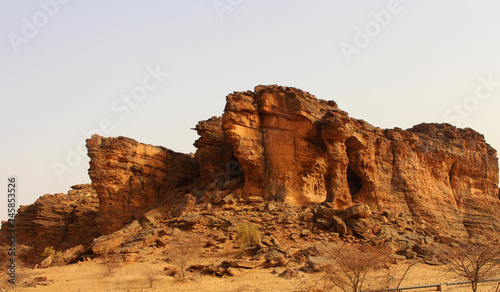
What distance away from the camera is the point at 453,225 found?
32.1 metres

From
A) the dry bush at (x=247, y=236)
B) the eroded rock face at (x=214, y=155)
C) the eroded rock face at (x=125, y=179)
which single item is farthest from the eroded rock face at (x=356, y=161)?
the eroded rock face at (x=125, y=179)

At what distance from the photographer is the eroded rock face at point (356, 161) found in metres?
26.2

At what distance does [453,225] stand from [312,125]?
1250 cm

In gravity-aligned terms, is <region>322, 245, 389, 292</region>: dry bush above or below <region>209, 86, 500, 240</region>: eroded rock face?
below

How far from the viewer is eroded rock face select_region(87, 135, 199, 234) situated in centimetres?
2809

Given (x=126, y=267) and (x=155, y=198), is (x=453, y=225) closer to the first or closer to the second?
(x=155, y=198)

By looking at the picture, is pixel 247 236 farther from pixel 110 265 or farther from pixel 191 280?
pixel 110 265

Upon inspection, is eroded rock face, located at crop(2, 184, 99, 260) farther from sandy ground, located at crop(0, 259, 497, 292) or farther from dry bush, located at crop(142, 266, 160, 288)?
dry bush, located at crop(142, 266, 160, 288)

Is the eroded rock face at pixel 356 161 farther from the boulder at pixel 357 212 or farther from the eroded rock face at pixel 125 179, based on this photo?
the eroded rock face at pixel 125 179

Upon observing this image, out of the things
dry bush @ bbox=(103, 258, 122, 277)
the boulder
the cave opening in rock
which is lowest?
dry bush @ bbox=(103, 258, 122, 277)

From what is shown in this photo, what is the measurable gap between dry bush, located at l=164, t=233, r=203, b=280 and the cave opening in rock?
12.5 metres

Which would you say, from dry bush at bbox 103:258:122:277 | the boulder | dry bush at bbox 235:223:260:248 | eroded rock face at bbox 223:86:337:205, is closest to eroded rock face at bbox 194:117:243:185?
eroded rock face at bbox 223:86:337:205

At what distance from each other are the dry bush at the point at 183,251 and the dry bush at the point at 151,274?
0.75 meters

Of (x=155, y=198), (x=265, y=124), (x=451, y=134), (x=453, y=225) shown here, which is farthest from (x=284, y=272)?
(x=451, y=134)
